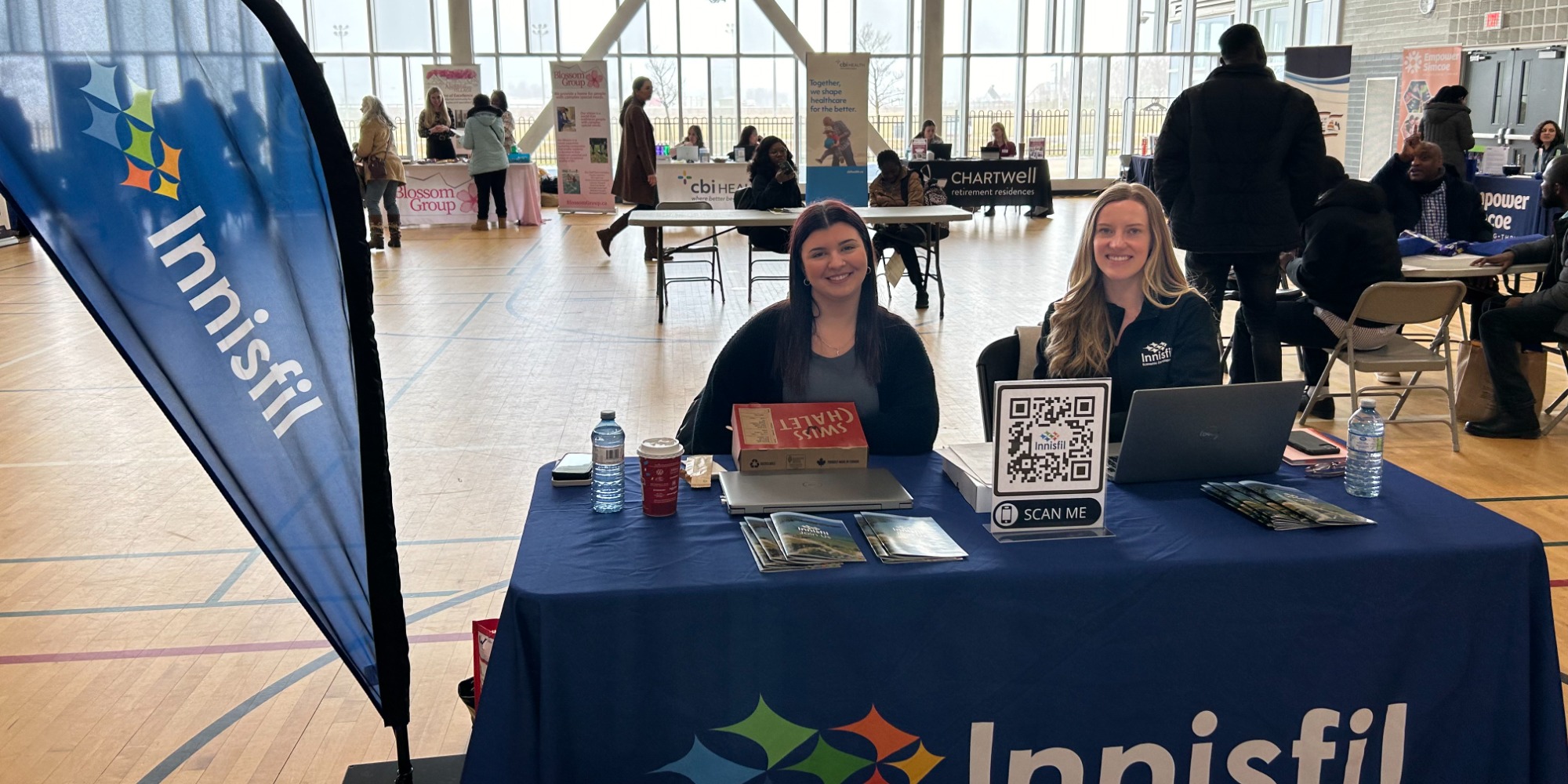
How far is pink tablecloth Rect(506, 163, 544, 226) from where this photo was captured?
14258 millimetres

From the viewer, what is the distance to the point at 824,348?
2.78 m

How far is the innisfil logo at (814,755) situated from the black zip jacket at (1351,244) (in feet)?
12.0

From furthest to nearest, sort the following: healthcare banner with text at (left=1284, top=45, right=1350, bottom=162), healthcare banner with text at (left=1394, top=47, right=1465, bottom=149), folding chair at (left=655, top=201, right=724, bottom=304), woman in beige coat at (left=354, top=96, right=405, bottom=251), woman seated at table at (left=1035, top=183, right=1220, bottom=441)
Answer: healthcare banner with text at (left=1394, top=47, right=1465, bottom=149)
healthcare banner with text at (left=1284, top=45, right=1350, bottom=162)
woman in beige coat at (left=354, top=96, right=405, bottom=251)
folding chair at (left=655, top=201, right=724, bottom=304)
woman seated at table at (left=1035, top=183, right=1220, bottom=441)

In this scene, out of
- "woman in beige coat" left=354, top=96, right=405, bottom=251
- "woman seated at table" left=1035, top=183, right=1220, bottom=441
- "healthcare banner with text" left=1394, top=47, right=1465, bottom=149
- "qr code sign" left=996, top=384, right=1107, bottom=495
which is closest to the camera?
"qr code sign" left=996, top=384, right=1107, bottom=495

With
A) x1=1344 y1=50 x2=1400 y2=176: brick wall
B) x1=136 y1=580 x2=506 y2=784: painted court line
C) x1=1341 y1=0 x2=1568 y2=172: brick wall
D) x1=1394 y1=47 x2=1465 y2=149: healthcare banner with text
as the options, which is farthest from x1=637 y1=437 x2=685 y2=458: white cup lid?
x1=1344 y1=50 x2=1400 y2=176: brick wall

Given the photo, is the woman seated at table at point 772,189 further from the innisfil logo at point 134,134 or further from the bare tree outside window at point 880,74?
the bare tree outside window at point 880,74

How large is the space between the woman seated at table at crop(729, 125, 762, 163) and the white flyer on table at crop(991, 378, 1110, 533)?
12.1 m

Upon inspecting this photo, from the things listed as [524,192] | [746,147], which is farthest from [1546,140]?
[524,192]

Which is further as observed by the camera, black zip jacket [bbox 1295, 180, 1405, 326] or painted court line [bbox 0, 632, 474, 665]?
black zip jacket [bbox 1295, 180, 1405, 326]

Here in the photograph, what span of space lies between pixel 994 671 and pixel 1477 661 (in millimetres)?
831

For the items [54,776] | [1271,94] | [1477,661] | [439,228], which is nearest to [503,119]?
[439,228]

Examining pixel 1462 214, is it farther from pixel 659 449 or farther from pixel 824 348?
pixel 659 449

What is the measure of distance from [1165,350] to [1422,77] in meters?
14.8

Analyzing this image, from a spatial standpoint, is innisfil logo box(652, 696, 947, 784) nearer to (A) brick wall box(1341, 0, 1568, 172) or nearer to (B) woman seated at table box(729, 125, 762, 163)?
(B) woman seated at table box(729, 125, 762, 163)
